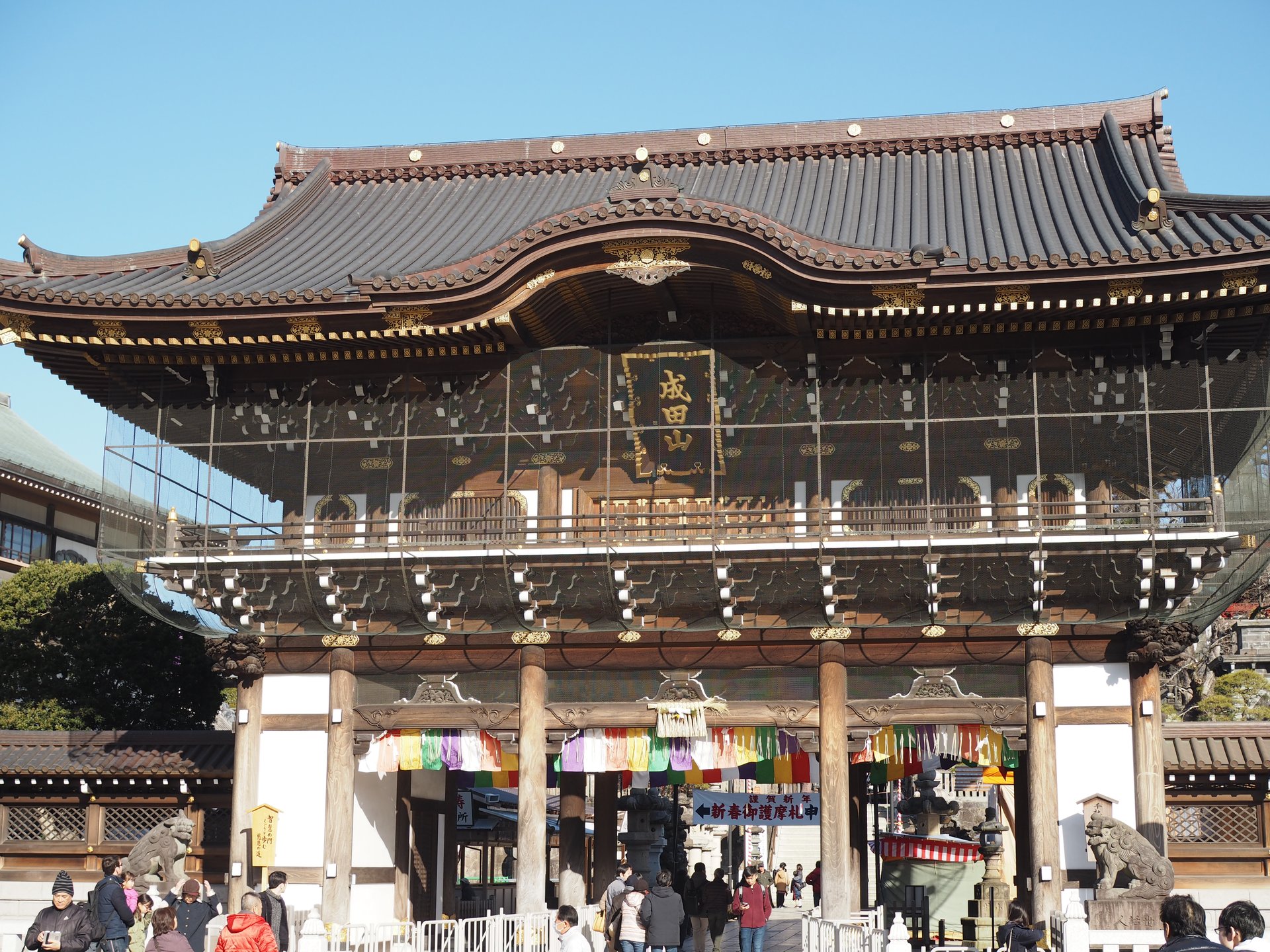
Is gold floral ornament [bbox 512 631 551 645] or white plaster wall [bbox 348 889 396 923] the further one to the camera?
white plaster wall [bbox 348 889 396 923]

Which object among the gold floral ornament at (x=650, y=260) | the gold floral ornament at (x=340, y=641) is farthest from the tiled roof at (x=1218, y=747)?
the gold floral ornament at (x=340, y=641)

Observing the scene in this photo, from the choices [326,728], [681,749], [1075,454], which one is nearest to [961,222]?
[1075,454]

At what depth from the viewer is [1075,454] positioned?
63.8 feet

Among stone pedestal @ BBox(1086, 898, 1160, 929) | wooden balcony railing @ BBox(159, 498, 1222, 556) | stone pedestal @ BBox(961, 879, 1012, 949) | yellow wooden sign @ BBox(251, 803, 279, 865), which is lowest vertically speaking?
stone pedestal @ BBox(961, 879, 1012, 949)

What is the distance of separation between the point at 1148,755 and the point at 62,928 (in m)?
13.5

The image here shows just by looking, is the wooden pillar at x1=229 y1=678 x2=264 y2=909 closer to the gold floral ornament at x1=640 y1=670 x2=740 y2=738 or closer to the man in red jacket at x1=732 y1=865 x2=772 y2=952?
the gold floral ornament at x1=640 y1=670 x2=740 y2=738

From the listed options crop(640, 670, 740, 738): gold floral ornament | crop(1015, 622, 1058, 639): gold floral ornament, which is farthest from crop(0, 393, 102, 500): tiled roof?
crop(1015, 622, 1058, 639): gold floral ornament

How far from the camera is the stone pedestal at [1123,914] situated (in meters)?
16.4

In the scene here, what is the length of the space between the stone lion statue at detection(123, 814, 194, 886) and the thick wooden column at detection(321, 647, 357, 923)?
2005mm

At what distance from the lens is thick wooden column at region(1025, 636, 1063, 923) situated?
59.6 ft

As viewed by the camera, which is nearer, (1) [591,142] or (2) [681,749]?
(2) [681,749]

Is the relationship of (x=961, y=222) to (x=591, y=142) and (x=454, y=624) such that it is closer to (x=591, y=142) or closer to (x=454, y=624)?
(x=591, y=142)

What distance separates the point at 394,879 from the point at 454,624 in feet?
14.7

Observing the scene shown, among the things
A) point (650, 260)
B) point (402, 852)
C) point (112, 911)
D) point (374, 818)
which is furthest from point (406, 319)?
point (112, 911)
